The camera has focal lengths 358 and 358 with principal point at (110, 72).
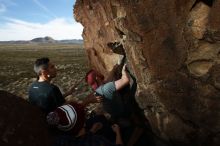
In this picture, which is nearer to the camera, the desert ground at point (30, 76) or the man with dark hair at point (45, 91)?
the man with dark hair at point (45, 91)

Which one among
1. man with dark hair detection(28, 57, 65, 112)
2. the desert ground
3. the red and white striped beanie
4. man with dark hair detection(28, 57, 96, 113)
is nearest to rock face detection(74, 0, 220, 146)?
man with dark hair detection(28, 57, 96, 113)

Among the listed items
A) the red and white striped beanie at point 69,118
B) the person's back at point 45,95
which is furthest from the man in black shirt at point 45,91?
the red and white striped beanie at point 69,118

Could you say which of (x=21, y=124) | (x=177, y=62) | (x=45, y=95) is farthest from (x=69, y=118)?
(x=177, y=62)

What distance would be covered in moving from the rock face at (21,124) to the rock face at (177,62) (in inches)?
116

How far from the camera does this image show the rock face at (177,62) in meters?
8.57

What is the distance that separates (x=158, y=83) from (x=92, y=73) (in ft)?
8.52

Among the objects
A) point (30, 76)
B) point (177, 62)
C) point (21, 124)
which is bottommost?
point (30, 76)

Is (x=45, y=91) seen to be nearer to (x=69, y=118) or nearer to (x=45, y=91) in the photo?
(x=45, y=91)

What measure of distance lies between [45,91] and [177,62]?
3.32 m

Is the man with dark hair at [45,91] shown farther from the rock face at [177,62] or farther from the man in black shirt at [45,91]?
the rock face at [177,62]

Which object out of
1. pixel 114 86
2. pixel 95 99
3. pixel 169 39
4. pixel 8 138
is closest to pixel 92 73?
pixel 114 86

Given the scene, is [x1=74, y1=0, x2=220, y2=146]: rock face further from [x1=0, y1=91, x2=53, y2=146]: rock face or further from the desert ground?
the desert ground

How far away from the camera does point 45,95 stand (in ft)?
28.5

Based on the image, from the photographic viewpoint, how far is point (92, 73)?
11141mm
